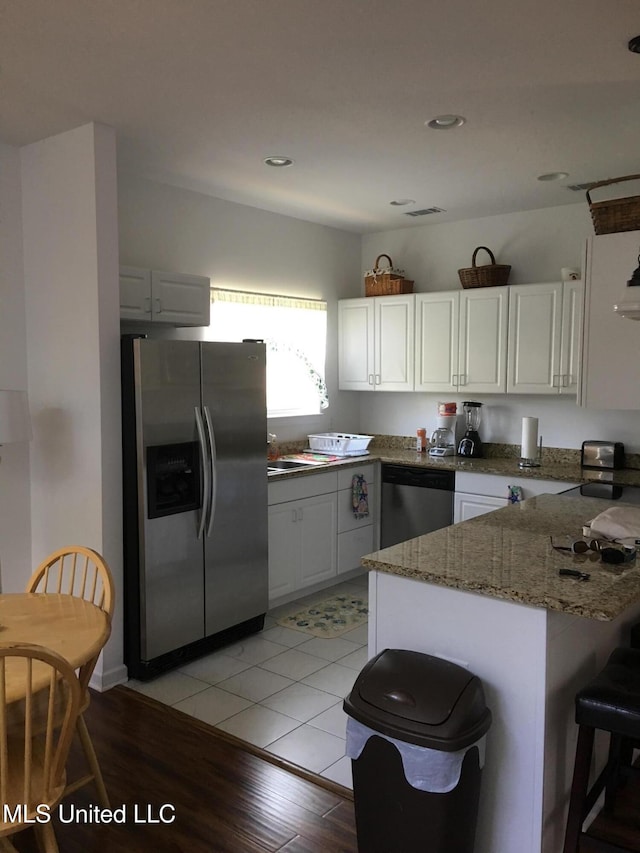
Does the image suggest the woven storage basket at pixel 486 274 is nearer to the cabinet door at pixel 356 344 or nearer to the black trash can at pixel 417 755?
the cabinet door at pixel 356 344

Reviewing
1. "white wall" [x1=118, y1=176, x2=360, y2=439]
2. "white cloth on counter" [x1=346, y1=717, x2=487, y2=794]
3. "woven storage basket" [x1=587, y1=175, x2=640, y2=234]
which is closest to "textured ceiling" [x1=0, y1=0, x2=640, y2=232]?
"white wall" [x1=118, y1=176, x2=360, y2=439]

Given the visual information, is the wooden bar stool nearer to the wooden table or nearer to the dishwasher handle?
the wooden table

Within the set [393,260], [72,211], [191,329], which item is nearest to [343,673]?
[191,329]

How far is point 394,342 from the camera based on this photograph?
5.27m

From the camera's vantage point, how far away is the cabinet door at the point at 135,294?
3.55m

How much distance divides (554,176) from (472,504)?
209 centimetres

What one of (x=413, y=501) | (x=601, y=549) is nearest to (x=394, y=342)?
(x=413, y=501)

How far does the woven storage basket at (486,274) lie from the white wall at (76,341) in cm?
258

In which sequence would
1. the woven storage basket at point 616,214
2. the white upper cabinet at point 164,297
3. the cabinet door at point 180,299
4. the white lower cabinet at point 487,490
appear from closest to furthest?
the woven storage basket at point 616,214
the white upper cabinet at point 164,297
the cabinet door at point 180,299
the white lower cabinet at point 487,490

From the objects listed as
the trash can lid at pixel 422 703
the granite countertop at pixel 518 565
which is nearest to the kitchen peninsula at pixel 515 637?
the granite countertop at pixel 518 565

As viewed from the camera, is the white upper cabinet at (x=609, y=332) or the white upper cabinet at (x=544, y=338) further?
the white upper cabinet at (x=544, y=338)

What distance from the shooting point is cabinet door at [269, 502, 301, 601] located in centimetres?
424

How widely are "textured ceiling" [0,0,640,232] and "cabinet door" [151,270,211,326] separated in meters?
0.62

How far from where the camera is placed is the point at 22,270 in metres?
3.55
